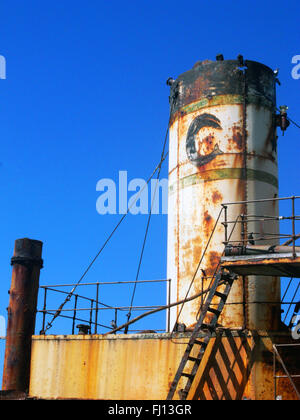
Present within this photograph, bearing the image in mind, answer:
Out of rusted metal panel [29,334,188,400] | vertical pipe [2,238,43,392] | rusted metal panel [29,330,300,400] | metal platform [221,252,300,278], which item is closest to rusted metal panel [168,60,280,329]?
rusted metal panel [29,330,300,400]

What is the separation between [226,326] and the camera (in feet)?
52.6

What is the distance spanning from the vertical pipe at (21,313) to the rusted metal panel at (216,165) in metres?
3.92

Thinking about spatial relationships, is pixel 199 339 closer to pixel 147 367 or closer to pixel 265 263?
pixel 147 367

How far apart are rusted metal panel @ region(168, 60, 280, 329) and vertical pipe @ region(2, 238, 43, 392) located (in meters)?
3.92

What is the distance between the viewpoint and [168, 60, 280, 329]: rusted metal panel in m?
16.8

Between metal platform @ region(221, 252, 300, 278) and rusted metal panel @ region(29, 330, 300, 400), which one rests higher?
metal platform @ region(221, 252, 300, 278)

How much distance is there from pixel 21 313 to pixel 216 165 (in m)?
6.78

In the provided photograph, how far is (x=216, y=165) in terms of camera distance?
1725 cm

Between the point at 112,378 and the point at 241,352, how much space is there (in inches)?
136

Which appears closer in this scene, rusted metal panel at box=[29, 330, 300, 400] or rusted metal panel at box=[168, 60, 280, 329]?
rusted metal panel at box=[29, 330, 300, 400]

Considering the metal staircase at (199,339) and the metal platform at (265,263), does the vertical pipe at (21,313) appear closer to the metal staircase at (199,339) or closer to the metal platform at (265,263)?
the metal staircase at (199,339)

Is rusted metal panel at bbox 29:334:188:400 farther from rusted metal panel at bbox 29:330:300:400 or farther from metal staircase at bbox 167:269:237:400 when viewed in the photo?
metal staircase at bbox 167:269:237:400

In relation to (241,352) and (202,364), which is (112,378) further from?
(241,352)
